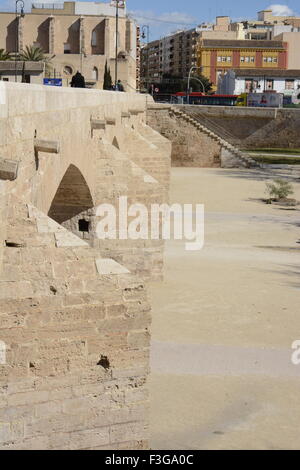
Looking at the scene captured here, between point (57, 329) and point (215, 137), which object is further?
point (215, 137)

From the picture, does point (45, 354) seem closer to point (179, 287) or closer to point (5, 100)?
point (5, 100)

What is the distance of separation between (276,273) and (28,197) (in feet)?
28.2

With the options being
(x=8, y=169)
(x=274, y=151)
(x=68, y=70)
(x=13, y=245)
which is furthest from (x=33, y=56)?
(x=8, y=169)

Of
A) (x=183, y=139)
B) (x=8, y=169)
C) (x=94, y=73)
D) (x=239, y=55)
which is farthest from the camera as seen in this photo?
(x=239, y=55)

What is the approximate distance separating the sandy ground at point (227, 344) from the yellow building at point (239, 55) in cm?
5617

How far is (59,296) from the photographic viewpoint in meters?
6.16

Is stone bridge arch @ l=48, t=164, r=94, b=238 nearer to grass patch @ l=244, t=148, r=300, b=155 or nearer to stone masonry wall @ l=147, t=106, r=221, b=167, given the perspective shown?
stone masonry wall @ l=147, t=106, r=221, b=167

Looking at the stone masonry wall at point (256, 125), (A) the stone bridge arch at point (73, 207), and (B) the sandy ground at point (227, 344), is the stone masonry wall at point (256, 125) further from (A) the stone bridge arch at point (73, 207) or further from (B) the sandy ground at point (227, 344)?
(A) the stone bridge arch at point (73, 207)

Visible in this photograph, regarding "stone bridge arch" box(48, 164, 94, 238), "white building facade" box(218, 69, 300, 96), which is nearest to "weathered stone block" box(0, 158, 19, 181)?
"stone bridge arch" box(48, 164, 94, 238)

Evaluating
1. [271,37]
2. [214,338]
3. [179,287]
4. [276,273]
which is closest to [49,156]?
[214,338]

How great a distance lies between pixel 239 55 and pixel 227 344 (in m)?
65.5

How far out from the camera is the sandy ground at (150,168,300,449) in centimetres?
821

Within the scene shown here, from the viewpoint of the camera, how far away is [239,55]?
73.1m

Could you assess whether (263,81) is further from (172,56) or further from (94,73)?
(172,56)
